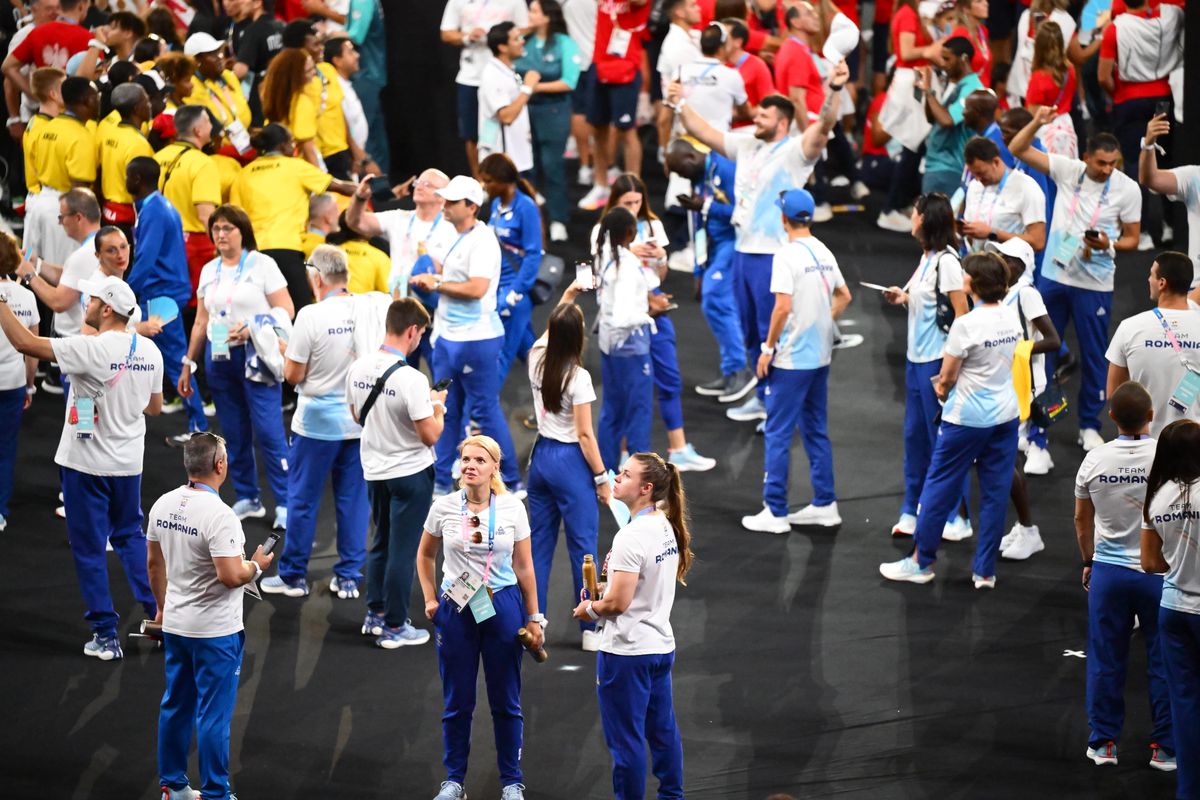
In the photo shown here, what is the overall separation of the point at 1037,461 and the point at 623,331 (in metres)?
2.61

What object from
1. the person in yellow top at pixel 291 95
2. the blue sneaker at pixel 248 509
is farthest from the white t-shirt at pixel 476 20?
the blue sneaker at pixel 248 509

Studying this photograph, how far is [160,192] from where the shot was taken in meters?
8.48

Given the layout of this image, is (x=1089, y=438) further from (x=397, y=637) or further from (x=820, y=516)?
(x=397, y=637)

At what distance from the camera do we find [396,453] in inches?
258

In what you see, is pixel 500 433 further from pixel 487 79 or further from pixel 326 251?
pixel 487 79

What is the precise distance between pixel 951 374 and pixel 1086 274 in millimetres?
2081

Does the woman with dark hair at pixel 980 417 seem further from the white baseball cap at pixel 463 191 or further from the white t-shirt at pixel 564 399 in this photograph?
the white baseball cap at pixel 463 191

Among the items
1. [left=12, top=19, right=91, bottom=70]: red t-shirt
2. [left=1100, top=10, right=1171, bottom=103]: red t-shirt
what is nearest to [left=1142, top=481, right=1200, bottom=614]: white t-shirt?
[left=1100, top=10, right=1171, bottom=103]: red t-shirt

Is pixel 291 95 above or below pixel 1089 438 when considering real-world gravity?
above

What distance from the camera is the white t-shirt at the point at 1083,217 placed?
845 cm

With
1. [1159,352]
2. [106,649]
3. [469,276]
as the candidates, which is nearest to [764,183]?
[469,276]

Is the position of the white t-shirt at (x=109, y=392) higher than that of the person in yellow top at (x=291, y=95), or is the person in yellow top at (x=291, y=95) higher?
the person in yellow top at (x=291, y=95)

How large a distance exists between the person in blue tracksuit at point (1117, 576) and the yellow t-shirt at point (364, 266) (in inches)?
159

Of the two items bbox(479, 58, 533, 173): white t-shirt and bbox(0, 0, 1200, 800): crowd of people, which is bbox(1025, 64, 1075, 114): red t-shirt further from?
bbox(479, 58, 533, 173): white t-shirt
